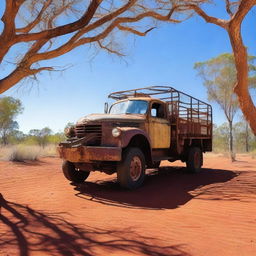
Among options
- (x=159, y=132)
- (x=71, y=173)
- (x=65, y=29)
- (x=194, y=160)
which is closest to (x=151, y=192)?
(x=159, y=132)

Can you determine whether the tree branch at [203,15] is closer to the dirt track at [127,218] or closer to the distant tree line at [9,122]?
the dirt track at [127,218]

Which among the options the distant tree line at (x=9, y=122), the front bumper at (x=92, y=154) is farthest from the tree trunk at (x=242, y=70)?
the distant tree line at (x=9, y=122)

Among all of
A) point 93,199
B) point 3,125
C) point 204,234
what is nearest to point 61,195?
point 93,199

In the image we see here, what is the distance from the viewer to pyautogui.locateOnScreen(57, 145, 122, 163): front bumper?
6.89 meters

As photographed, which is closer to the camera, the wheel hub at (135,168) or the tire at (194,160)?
the wheel hub at (135,168)

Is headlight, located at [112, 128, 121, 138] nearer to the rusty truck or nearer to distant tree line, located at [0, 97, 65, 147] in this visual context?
the rusty truck

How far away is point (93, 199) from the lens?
6.55 meters

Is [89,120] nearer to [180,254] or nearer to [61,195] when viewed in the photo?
[61,195]

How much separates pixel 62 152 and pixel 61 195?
51.0 inches

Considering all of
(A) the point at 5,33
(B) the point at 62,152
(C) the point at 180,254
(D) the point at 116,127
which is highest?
(A) the point at 5,33

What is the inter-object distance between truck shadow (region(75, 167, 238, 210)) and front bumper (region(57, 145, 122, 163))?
874 mm

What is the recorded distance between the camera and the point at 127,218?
5.03 meters

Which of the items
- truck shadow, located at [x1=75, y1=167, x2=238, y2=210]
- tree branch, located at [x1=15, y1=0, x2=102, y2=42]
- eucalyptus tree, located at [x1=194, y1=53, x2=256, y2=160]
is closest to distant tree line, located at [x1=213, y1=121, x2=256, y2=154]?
eucalyptus tree, located at [x1=194, y1=53, x2=256, y2=160]

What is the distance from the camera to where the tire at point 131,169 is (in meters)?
7.08
